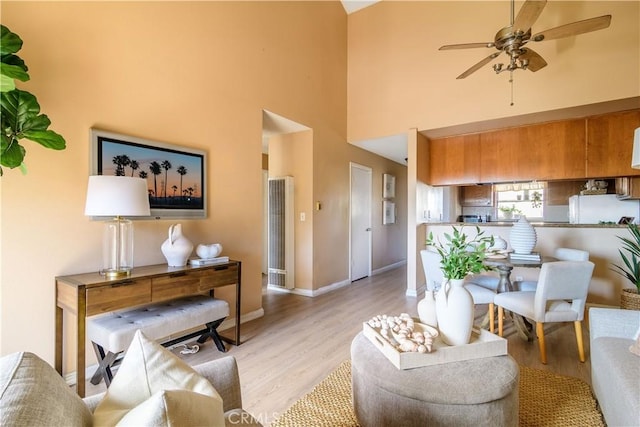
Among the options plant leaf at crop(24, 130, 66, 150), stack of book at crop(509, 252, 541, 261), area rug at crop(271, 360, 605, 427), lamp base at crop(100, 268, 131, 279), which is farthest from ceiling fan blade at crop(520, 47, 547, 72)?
lamp base at crop(100, 268, 131, 279)

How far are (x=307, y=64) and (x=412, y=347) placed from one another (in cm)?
Answer: 396

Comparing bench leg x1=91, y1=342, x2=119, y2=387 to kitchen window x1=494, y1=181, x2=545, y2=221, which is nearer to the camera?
bench leg x1=91, y1=342, x2=119, y2=387

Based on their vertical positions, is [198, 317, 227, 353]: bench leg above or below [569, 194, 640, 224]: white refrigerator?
below

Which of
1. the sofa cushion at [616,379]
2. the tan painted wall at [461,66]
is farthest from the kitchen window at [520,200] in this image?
the sofa cushion at [616,379]

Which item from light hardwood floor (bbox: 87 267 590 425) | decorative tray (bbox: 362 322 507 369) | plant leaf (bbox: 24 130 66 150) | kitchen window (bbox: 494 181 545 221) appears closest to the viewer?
decorative tray (bbox: 362 322 507 369)

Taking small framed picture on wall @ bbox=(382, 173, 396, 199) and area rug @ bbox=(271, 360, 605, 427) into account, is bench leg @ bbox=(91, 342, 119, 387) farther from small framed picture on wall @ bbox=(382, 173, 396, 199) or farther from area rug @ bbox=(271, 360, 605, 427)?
small framed picture on wall @ bbox=(382, 173, 396, 199)

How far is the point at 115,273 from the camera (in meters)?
2.04

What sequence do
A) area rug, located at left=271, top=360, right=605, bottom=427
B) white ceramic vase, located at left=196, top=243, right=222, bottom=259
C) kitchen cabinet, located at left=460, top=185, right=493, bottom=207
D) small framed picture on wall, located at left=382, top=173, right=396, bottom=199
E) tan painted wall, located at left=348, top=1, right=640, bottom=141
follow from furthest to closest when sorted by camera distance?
kitchen cabinet, located at left=460, top=185, right=493, bottom=207 → small framed picture on wall, located at left=382, top=173, right=396, bottom=199 → tan painted wall, located at left=348, top=1, right=640, bottom=141 → white ceramic vase, located at left=196, top=243, right=222, bottom=259 → area rug, located at left=271, top=360, right=605, bottom=427

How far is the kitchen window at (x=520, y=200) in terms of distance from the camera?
6344 mm

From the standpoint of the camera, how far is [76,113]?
2127 millimetres

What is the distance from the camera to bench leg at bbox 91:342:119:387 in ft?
6.63

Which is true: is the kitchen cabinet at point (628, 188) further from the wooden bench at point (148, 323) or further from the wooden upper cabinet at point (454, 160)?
the wooden bench at point (148, 323)

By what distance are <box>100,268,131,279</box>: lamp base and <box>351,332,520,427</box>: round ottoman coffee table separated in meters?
1.66

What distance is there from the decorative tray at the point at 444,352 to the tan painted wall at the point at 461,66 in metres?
3.34
